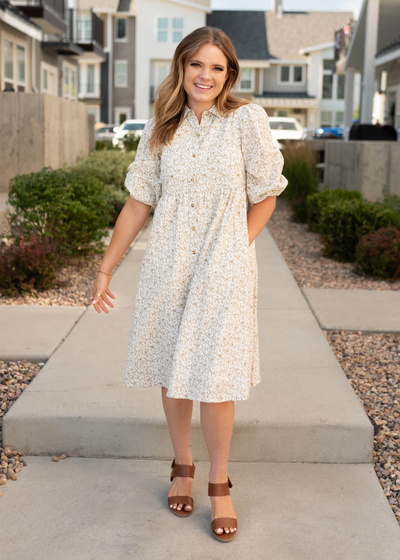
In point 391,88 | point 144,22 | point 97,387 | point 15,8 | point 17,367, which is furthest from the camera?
point 144,22

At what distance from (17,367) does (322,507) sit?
77.1 inches

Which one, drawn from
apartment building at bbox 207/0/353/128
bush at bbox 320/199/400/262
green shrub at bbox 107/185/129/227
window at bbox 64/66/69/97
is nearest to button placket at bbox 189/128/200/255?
bush at bbox 320/199/400/262

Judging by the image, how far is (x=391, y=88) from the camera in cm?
1920

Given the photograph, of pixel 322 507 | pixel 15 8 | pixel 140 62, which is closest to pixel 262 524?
pixel 322 507

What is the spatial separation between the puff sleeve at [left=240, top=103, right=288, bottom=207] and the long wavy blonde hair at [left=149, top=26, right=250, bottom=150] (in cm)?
9

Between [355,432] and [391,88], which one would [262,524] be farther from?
[391,88]

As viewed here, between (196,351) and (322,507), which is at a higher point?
(196,351)

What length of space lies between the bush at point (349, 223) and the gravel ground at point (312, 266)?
17cm

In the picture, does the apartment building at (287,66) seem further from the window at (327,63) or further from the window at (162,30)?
the window at (162,30)

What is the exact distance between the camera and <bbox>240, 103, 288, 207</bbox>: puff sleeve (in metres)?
2.42

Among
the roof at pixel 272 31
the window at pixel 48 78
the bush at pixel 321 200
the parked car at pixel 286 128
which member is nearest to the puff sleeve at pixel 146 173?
the bush at pixel 321 200

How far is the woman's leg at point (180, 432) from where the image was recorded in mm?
2604

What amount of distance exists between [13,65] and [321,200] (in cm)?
964

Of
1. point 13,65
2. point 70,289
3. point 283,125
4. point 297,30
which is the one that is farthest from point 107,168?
point 297,30
